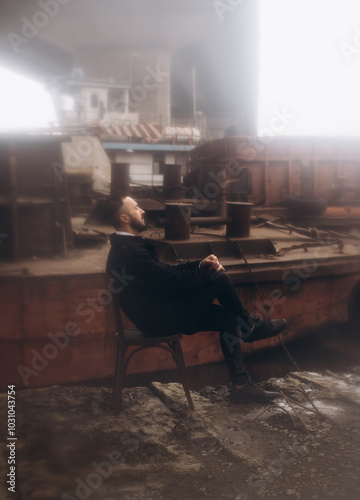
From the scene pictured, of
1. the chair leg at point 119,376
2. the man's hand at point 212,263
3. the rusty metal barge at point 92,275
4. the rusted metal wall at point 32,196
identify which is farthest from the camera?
the rusted metal wall at point 32,196

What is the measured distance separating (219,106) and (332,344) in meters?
31.4

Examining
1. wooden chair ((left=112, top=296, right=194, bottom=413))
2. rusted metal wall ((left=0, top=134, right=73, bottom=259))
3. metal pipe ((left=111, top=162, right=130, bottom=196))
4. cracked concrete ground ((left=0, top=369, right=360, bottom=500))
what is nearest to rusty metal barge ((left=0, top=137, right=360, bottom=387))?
rusted metal wall ((left=0, top=134, right=73, bottom=259))

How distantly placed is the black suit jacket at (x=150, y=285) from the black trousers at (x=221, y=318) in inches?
1.6

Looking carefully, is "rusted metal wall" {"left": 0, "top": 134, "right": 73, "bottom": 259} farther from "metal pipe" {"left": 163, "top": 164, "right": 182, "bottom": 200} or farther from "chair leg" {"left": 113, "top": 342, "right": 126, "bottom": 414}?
"metal pipe" {"left": 163, "top": 164, "right": 182, "bottom": 200}

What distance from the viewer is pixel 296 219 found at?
347 inches

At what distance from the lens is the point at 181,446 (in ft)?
10.5

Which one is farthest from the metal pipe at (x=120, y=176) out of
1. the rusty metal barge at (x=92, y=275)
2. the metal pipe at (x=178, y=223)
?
the metal pipe at (x=178, y=223)

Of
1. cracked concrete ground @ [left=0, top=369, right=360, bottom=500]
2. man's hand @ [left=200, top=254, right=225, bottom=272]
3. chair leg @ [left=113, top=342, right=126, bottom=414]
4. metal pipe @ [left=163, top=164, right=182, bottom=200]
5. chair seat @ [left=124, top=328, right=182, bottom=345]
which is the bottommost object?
cracked concrete ground @ [left=0, top=369, right=360, bottom=500]

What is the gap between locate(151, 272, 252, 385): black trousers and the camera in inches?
135

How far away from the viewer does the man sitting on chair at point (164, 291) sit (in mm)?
3371

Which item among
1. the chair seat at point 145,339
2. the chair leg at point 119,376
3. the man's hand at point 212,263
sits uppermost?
the man's hand at point 212,263

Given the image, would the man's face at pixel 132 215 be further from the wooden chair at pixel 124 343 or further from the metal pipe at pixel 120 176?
the metal pipe at pixel 120 176

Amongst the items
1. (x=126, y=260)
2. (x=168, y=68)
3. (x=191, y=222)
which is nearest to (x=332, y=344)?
(x=191, y=222)

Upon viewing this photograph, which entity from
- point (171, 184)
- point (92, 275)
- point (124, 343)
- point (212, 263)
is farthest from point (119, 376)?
point (171, 184)
